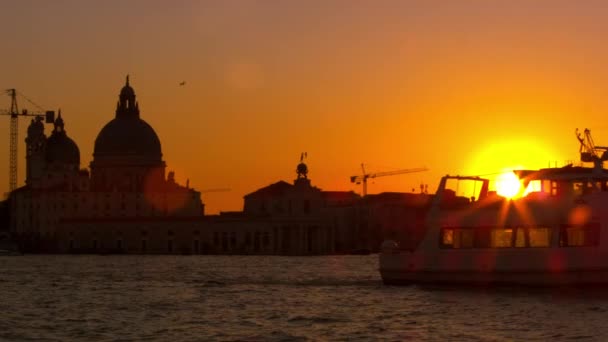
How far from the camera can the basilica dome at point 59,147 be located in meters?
192

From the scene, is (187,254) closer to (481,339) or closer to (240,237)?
(240,237)

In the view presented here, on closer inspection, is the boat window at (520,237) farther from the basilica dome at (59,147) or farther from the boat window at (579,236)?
the basilica dome at (59,147)

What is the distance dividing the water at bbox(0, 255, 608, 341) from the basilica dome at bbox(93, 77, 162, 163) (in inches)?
4932

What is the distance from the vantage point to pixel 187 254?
165 meters

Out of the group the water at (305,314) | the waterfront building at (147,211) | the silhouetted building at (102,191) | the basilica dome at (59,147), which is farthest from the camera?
the basilica dome at (59,147)

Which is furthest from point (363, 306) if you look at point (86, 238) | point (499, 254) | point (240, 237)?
point (86, 238)

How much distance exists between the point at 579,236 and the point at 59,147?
157 m

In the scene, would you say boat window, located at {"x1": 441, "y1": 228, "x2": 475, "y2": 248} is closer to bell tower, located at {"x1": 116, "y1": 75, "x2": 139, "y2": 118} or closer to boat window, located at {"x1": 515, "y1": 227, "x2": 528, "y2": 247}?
boat window, located at {"x1": 515, "y1": 227, "x2": 528, "y2": 247}

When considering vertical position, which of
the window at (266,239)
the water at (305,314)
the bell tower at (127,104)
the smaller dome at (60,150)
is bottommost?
the water at (305,314)

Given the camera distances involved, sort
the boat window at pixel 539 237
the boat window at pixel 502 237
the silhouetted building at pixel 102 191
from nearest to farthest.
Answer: the boat window at pixel 539 237, the boat window at pixel 502 237, the silhouetted building at pixel 102 191

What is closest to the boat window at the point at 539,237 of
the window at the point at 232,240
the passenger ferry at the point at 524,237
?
the passenger ferry at the point at 524,237

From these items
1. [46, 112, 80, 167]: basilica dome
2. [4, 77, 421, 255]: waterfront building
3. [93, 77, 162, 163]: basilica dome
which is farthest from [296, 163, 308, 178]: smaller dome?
[46, 112, 80, 167]: basilica dome

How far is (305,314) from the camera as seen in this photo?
125 feet

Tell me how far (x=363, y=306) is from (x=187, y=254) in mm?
125153
